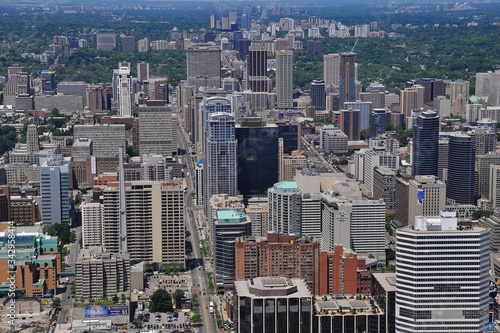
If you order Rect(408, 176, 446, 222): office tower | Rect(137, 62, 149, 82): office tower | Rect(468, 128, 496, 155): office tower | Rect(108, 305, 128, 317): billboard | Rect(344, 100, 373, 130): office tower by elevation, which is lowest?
Rect(108, 305, 128, 317): billboard

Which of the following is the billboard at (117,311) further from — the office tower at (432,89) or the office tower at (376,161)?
the office tower at (432,89)

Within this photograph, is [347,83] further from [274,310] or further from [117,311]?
[274,310]

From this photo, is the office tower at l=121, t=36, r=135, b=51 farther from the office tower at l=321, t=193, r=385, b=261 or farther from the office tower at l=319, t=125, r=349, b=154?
the office tower at l=321, t=193, r=385, b=261

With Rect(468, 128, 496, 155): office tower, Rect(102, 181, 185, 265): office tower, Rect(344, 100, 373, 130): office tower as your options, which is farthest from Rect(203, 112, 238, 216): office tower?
Rect(344, 100, 373, 130): office tower

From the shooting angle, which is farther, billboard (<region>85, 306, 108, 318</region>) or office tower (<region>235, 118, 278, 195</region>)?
office tower (<region>235, 118, 278, 195</region>)

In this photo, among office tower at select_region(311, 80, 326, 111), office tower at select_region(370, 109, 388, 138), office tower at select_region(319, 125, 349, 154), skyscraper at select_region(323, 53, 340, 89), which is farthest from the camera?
skyscraper at select_region(323, 53, 340, 89)

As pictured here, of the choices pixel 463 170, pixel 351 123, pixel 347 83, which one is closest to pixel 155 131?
pixel 351 123

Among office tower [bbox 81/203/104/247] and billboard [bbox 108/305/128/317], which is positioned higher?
office tower [bbox 81/203/104/247]
